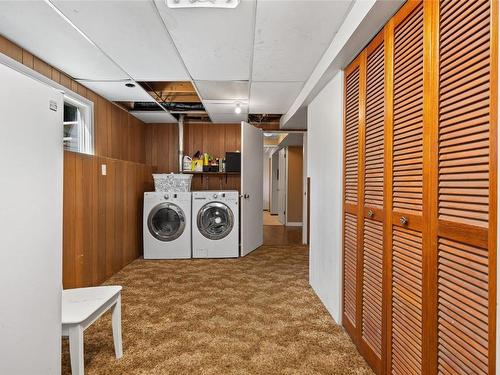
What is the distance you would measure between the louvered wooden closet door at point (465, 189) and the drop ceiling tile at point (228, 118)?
3635 mm

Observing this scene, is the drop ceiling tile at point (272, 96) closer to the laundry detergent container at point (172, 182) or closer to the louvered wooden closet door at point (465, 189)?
the laundry detergent container at point (172, 182)

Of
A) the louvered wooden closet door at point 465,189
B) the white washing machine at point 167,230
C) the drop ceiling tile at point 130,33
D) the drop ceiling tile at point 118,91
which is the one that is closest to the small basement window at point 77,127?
the drop ceiling tile at point 118,91

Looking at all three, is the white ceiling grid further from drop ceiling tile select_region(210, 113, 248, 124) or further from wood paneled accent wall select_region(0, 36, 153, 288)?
drop ceiling tile select_region(210, 113, 248, 124)

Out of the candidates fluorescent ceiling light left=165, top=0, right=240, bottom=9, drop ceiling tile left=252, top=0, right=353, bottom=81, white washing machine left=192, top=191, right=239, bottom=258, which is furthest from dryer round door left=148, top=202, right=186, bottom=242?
fluorescent ceiling light left=165, top=0, right=240, bottom=9

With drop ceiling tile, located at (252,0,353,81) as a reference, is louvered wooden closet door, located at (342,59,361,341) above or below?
below

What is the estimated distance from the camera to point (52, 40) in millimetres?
2240

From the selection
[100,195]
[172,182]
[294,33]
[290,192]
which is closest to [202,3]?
[294,33]

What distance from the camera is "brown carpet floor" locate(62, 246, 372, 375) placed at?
1.79 m

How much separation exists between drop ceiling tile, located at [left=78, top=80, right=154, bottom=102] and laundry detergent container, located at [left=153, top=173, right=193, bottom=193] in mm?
1075

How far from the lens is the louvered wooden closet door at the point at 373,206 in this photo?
166 cm

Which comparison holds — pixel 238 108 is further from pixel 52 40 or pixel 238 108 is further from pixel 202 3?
pixel 202 3

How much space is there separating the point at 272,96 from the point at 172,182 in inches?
73.5

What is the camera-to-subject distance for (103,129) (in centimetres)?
371

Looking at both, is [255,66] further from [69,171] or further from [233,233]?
[233,233]
